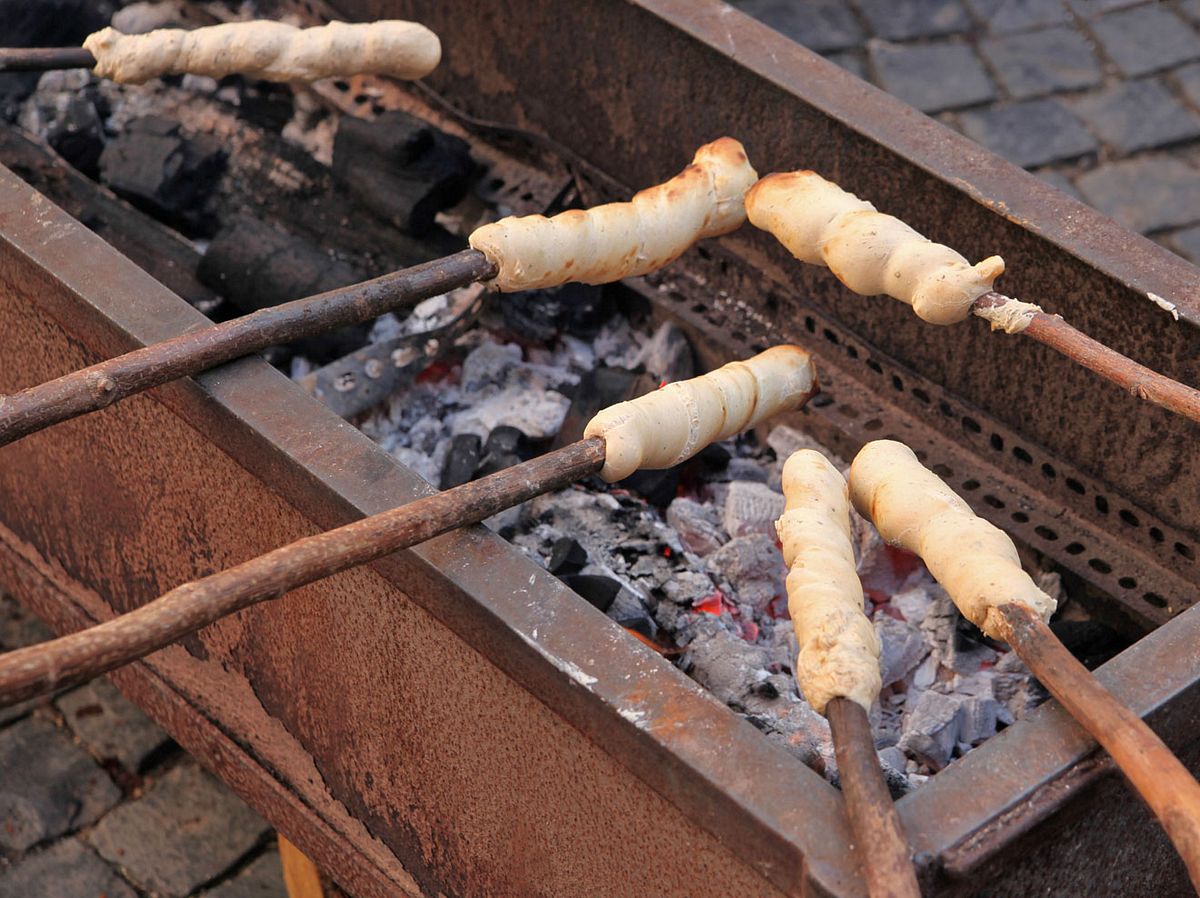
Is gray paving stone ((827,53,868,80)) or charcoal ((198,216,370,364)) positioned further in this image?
gray paving stone ((827,53,868,80))

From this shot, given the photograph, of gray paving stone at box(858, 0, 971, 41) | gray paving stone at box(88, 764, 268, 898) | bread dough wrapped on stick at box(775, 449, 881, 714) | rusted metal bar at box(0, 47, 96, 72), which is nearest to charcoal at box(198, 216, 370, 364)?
rusted metal bar at box(0, 47, 96, 72)

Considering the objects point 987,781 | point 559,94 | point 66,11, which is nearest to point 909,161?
point 559,94

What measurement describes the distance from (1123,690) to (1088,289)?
36.0 inches

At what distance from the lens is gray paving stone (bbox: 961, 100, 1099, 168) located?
4.53 metres

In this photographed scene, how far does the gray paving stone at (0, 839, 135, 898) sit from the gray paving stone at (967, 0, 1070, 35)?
3.80m

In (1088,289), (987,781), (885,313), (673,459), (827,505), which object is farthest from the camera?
(885,313)

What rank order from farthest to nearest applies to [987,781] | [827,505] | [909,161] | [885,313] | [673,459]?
[885,313] → [909,161] → [673,459] → [827,505] → [987,781]

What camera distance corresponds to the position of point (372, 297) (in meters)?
2.40

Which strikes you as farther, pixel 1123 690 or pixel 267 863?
pixel 267 863

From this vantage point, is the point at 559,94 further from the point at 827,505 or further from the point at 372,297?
the point at 827,505

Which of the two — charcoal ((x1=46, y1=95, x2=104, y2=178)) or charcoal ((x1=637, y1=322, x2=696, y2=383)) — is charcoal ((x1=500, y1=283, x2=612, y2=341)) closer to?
charcoal ((x1=637, y1=322, x2=696, y2=383))

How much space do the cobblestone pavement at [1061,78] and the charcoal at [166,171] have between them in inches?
84.7

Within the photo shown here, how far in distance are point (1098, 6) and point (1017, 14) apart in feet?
0.92

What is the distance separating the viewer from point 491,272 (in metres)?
2.53
